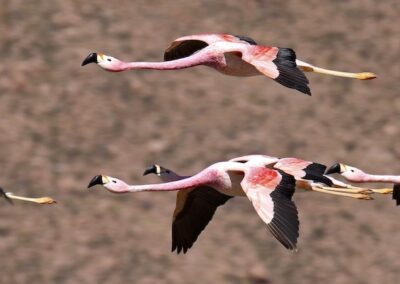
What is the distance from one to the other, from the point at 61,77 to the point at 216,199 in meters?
11.9

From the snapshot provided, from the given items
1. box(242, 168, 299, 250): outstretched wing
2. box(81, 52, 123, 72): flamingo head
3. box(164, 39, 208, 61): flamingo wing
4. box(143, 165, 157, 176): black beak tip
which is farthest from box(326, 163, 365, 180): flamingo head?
box(81, 52, 123, 72): flamingo head

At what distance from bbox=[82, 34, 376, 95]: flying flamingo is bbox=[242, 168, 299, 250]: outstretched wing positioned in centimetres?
87

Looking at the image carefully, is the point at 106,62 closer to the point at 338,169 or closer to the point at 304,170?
the point at 304,170

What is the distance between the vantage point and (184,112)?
28.4 meters

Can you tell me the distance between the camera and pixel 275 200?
14.8 m

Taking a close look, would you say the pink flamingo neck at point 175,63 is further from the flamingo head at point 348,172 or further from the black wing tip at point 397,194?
the black wing tip at point 397,194

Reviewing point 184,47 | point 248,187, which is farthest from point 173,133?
point 248,187

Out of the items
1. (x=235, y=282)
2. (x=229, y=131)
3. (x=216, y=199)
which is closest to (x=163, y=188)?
(x=216, y=199)

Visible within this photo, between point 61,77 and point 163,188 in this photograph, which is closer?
point 163,188

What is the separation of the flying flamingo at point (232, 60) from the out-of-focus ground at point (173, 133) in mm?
9271

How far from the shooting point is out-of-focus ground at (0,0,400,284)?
2647 centimetres

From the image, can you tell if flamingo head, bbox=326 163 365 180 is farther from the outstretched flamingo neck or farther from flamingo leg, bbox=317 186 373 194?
the outstretched flamingo neck

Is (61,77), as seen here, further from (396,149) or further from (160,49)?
(396,149)

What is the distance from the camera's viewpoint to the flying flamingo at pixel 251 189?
14.4 meters
